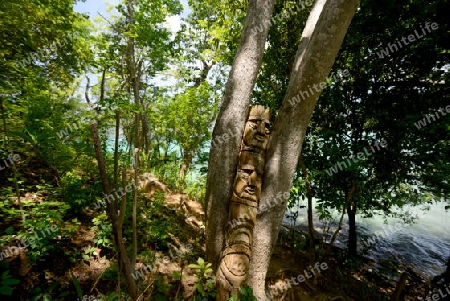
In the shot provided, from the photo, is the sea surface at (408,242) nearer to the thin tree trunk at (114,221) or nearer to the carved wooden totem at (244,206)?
the carved wooden totem at (244,206)

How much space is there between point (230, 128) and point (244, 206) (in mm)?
914

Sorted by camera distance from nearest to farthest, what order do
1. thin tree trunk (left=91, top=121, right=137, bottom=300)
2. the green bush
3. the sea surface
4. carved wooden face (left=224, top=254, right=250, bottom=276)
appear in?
1. thin tree trunk (left=91, top=121, right=137, bottom=300)
2. carved wooden face (left=224, top=254, right=250, bottom=276)
3. the green bush
4. the sea surface

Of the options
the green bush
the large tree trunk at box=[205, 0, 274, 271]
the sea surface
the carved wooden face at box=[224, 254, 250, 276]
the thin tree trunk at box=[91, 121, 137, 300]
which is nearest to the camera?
the thin tree trunk at box=[91, 121, 137, 300]

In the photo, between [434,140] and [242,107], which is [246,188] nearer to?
[242,107]

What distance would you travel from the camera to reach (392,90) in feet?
11.8

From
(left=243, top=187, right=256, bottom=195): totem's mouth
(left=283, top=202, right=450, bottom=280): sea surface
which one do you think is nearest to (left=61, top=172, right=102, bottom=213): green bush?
(left=243, top=187, right=256, bottom=195): totem's mouth

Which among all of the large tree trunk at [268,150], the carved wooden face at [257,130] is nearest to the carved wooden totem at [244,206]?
the carved wooden face at [257,130]

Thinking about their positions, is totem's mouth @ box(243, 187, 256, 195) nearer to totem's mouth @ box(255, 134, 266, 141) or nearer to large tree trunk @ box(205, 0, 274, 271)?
large tree trunk @ box(205, 0, 274, 271)

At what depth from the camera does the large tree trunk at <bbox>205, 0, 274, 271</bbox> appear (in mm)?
2383

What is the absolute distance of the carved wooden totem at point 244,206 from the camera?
6.97 ft

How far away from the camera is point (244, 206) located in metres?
2.26

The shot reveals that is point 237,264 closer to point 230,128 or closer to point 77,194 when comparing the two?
point 230,128

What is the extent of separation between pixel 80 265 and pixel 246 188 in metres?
2.19

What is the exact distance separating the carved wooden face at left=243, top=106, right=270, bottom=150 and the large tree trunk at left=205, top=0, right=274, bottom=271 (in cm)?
9
